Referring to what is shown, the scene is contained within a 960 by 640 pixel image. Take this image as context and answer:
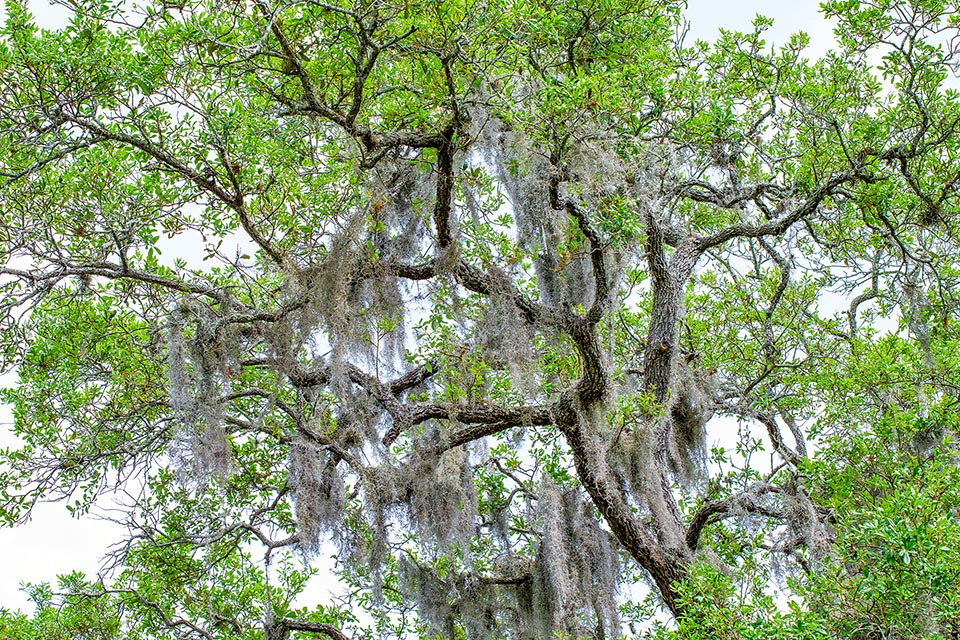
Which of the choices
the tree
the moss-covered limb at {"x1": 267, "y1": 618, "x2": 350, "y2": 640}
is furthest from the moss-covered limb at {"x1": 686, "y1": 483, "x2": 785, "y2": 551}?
the moss-covered limb at {"x1": 267, "y1": 618, "x2": 350, "y2": 640}

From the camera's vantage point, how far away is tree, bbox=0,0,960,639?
5324 mm

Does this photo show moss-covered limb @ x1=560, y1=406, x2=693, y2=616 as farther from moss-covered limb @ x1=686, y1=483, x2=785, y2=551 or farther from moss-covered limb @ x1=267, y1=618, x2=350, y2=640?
moss-covered limb @ x1=267, y1=618, x2=350, y2=640

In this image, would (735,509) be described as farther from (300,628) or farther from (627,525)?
(300,628)

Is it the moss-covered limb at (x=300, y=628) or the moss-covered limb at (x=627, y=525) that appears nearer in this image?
the moss-covered limb at (x=627, y=525)

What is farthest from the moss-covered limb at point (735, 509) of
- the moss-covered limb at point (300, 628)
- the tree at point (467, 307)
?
the moss-covered limb at point (300, 628)

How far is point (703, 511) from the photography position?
6.09m

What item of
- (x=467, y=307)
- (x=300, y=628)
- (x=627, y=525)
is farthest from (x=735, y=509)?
(x=300, y=628)

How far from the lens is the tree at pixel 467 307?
5324 mm

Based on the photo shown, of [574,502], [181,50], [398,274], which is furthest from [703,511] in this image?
[181,50]

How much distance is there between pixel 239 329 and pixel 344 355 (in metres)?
0.73

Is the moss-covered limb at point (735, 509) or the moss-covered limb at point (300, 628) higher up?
the moss-covered limb at point (735, 509)

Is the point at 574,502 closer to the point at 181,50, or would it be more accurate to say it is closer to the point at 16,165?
the point at 181,50

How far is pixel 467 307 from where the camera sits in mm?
6617

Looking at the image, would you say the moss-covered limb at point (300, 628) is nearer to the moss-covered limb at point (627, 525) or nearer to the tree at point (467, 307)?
the tree at point (467, 307)
